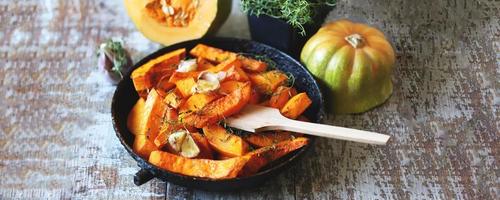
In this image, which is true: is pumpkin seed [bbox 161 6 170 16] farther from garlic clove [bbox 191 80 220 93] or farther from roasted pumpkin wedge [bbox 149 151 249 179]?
roasted pumpkin wedge [bbox 149 151 249 179]

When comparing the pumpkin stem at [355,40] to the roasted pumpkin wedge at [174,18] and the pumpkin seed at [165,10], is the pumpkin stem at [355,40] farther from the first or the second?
the pumpkin seed at [165,10]

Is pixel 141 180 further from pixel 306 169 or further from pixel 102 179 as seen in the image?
pixel 306 169

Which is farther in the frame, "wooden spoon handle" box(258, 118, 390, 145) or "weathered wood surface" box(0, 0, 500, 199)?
"weathered wood surface" box(0, 0, 500, 199)

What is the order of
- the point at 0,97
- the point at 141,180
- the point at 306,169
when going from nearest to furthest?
1. the point at 141,180
2. the point at 306,169
3. the point at 0,97

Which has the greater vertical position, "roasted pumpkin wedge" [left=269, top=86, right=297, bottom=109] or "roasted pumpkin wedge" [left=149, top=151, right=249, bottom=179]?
"roasted pumpkin wedge" [left=269, top=86, right=297, bottom=109]

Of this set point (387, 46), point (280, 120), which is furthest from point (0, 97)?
point (387, 46)

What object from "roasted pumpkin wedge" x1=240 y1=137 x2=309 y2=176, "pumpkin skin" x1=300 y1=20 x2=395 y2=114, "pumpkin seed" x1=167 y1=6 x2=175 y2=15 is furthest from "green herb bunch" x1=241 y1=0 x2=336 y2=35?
"roasted pumpkin wedge" x1=240 y1=137 x2=309 y2=176

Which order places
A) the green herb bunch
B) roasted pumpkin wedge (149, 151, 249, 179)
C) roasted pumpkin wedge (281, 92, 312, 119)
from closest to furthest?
roasted pumpkin wedge (149, 151, 249, 179) < roasted pumpkin wedge (281, 92, 312, 119) < the green herb bunch

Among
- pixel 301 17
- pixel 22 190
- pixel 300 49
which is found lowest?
pixel 22 190
